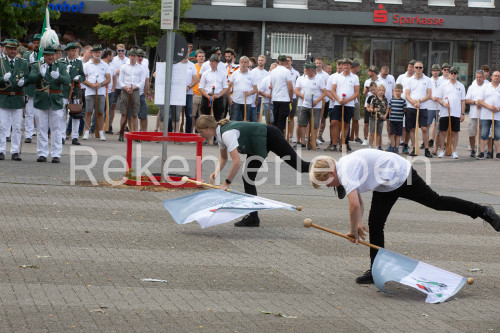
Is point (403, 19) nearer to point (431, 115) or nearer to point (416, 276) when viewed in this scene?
point (431, 115)

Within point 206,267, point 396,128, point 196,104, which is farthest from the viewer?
point 196,104

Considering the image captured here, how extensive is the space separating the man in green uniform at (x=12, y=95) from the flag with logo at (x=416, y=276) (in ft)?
31.4

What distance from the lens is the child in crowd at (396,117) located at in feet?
67.5

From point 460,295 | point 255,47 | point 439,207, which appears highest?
point 255,47

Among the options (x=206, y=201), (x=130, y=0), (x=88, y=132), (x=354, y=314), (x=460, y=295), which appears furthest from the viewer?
(x=130, y=0)

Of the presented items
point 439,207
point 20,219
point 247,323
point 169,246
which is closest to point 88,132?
point 20,219

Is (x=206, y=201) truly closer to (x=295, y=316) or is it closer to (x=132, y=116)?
(x=295, y=316)

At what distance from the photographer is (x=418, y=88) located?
816 inches

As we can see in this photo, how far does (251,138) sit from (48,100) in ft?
20.4

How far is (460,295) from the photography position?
8023mm

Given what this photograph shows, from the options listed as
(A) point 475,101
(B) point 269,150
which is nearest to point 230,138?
(B) point 269,150

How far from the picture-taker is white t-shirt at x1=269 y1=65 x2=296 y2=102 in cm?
2050

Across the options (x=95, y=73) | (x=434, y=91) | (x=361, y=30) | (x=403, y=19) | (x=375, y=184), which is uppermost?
(x=403, y=19)

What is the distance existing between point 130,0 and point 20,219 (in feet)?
95.5
